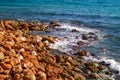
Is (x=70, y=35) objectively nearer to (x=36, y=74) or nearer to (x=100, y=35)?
(x=100, y=35)

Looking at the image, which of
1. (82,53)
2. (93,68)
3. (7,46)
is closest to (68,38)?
(82,53)

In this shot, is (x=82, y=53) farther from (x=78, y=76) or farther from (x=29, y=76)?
(x=29, y=76)

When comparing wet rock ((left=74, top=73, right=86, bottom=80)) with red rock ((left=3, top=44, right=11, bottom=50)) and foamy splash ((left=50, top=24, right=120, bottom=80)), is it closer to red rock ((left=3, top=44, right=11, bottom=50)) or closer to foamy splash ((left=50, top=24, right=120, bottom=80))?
foamy splash ((left=50, top=24, right=120, bottom=80))

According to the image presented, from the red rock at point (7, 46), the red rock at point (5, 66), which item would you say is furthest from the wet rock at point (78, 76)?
the red rock at point (7, 46)

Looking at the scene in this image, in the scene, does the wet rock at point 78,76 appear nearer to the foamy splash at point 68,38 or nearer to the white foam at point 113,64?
the white foam at point 113,64

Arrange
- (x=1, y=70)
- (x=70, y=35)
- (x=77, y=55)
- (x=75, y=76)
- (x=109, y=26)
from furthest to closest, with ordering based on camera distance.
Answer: (x=109, y=26) < (x=70, y=35) < (x=77, y=55) < (x=75, y=76) < (x=1, y=70)

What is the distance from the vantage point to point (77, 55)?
2636 cm

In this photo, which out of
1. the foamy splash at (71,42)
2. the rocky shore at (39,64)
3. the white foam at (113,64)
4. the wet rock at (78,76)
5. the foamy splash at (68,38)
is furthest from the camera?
the foamy splash at (68,38)

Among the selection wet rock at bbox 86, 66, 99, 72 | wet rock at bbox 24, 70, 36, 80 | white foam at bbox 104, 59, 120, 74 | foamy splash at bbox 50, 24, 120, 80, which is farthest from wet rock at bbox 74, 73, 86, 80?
white foam at bbox 104, 59, 120, 74

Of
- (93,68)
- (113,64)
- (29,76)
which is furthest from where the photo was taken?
(113,64)

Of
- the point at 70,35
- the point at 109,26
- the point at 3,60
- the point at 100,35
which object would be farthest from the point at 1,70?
the point at 109,26

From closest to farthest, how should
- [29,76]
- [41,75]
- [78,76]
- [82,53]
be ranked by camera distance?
[29,76]
[41,75]
[78,76]
[82,53]

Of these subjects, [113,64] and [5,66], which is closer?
[5,66]

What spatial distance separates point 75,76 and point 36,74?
3098mm
